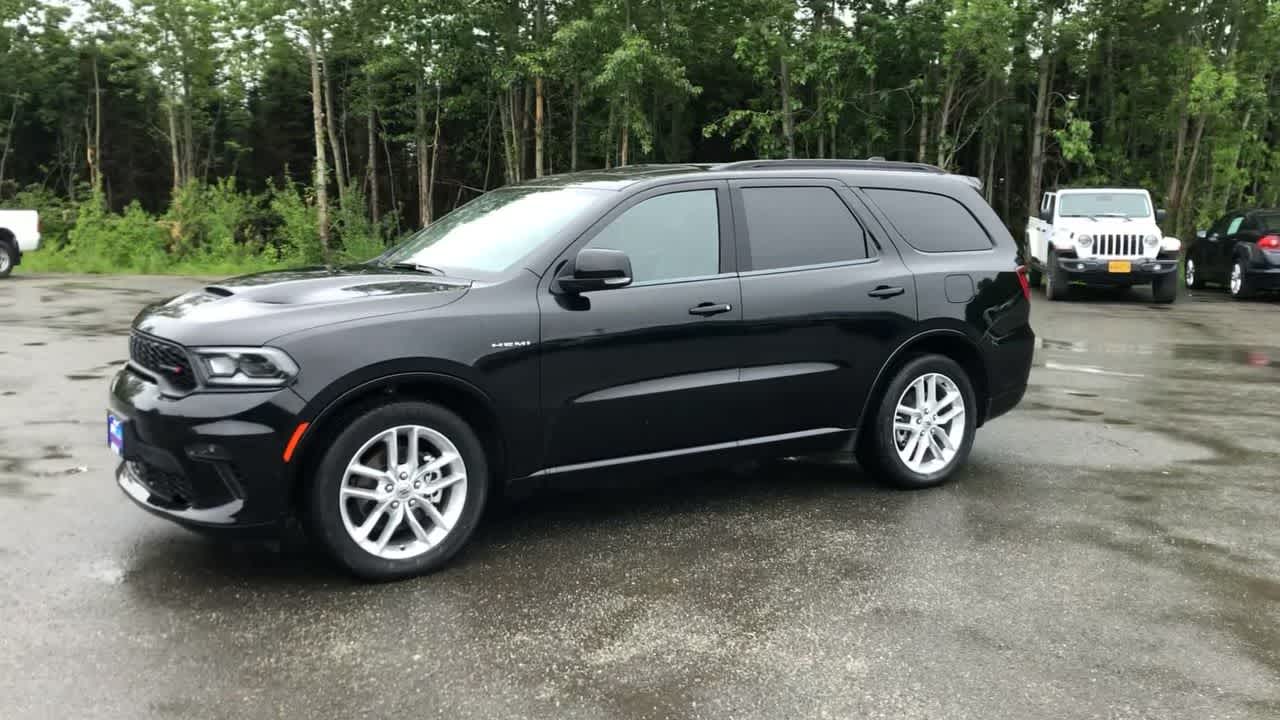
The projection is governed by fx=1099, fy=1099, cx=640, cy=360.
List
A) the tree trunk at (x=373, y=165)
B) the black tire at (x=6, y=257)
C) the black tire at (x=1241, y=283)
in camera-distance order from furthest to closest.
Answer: the tree trunk at (x=373, y=165)
the black tire at (x=6, y=257)
the black tire at (x=1241, y=283)

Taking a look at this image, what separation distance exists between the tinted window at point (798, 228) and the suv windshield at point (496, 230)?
84cm

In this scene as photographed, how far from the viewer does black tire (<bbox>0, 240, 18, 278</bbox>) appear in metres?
21.2

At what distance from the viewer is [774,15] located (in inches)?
1105

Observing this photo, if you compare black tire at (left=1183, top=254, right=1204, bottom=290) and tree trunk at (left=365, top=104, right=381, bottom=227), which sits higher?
tree trunk at (left=365, top=104, right=381, bottom=227)

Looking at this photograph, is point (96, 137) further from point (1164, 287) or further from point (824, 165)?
point (824, 165)

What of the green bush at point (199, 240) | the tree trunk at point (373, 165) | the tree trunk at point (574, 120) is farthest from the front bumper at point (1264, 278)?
the tree trunk at point (373, 165)

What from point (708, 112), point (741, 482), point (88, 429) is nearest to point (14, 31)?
point (708, 112)

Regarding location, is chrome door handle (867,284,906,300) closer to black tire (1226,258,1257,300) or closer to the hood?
the hood

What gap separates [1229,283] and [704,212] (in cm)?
1884

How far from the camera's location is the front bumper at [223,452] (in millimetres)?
4121

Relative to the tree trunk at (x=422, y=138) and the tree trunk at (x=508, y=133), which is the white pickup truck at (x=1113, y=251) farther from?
the tree trunk at (x=422, y=138)

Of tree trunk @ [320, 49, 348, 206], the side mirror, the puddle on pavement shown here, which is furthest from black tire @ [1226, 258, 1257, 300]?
tree trunk @ [320, 49, 348, 206]

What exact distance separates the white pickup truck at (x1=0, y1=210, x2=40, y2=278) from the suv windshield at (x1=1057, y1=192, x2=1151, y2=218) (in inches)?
772

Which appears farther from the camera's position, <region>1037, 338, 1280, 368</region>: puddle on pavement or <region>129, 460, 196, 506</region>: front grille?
<region>1037, 338, 1280, 368</region>: puddle on pavement
